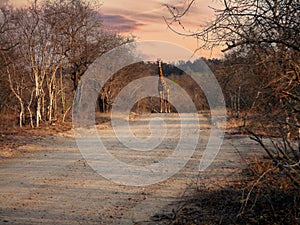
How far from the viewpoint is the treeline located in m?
21.2

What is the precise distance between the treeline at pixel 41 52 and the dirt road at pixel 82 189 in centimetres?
849

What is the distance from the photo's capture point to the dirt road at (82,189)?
6.71 m

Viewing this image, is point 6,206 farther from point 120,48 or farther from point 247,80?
point 120,48

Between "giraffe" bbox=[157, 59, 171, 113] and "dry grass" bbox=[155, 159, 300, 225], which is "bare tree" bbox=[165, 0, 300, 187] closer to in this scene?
"dry grass" bbox=[155, 159, 300, 225]

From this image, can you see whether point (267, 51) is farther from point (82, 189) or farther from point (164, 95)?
point (164, 95)

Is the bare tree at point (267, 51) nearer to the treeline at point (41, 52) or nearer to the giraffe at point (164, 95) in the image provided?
the treeline at point (41, 52)

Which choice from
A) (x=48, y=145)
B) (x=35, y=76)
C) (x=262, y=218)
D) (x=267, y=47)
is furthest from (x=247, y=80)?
(x=35, y=76)

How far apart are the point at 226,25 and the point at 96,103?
93.9ft

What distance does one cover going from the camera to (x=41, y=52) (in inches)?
864

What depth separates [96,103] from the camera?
3316 centimetres

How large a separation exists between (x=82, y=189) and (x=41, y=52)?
49.1ft

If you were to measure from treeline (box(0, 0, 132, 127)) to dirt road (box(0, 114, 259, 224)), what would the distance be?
27.8ft

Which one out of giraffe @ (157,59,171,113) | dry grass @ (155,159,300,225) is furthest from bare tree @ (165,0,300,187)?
giraffe @ (157,59,171,113)

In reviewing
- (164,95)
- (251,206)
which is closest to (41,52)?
(164,95)
